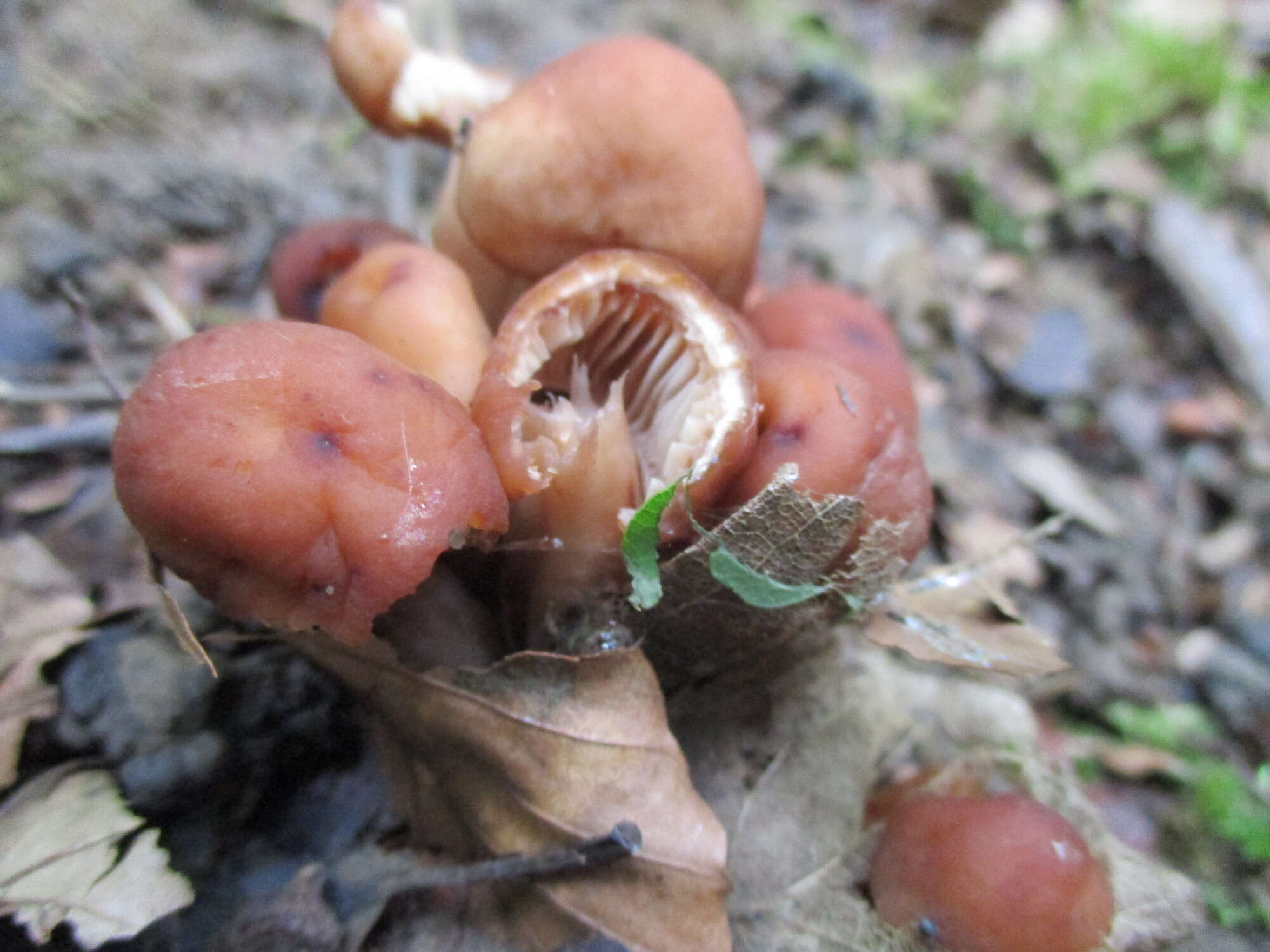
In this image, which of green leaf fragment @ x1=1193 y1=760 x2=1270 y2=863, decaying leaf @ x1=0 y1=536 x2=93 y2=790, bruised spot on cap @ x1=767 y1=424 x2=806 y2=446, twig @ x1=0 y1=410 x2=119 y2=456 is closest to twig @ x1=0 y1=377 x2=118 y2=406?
twig @ x1=0 y1=410 x2=119 y2=456

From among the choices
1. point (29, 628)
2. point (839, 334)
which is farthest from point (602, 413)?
point (29, 628)

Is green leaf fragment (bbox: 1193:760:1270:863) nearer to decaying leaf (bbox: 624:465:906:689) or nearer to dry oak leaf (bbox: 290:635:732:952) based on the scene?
decaying leaf (bbox: 624:465:906:689)

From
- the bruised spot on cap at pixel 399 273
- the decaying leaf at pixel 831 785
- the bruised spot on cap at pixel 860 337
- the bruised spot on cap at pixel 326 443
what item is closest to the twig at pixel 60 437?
the bruised spot on cap at pixel 399 273

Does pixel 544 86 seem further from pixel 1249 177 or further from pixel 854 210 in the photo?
pixel 1249 177

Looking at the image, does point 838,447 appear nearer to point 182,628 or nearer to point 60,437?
point 182,628

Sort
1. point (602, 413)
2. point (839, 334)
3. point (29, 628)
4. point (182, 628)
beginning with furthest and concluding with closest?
point (839, 334)
point (29, 628)
point (602, 413)
point (182, 628)

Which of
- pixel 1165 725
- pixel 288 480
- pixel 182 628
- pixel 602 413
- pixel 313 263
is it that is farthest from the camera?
pixel 1165 725

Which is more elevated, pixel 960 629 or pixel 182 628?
pixel 960 629
